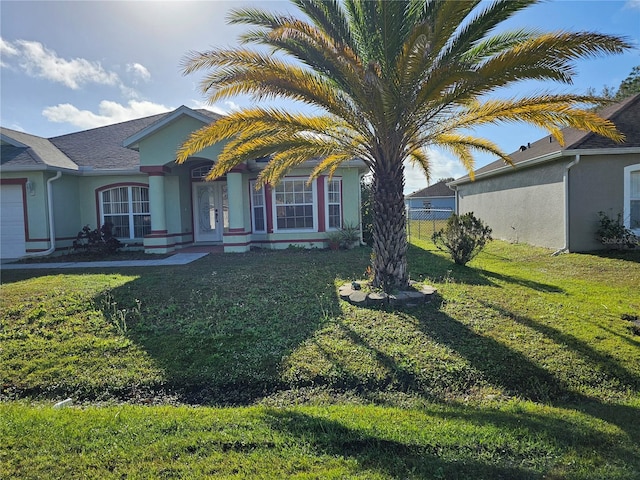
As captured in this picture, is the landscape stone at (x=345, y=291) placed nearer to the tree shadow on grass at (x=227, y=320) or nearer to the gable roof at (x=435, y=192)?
the tree shadow on grass at (x=227, y=320)

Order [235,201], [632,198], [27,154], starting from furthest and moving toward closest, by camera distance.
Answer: [27,154], [235,201], [632,198]

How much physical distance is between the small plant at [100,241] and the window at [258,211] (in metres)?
5.05

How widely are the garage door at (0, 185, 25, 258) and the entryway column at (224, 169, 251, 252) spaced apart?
740cm

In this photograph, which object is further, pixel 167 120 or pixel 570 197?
pixel 167 120

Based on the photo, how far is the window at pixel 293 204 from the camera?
13719 mm

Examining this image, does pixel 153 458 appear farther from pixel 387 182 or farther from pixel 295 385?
pixel 387 182

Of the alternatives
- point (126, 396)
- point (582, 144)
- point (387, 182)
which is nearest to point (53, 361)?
point (126, 396)

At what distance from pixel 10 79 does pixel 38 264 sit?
17.6 feet

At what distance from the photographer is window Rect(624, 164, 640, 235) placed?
11.9 meters

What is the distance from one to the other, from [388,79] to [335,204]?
848 cm

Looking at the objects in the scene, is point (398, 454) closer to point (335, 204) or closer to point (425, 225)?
point (335, 204)

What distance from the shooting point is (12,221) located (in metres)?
13.1

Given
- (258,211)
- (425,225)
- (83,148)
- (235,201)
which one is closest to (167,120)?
(235,201)

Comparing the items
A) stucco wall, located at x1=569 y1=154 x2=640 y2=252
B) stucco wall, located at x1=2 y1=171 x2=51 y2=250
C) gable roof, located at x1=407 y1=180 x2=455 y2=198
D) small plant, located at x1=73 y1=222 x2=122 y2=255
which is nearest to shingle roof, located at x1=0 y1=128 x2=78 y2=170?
stucco wall, located at x1=2 y1=171 x2=51 y2=250
